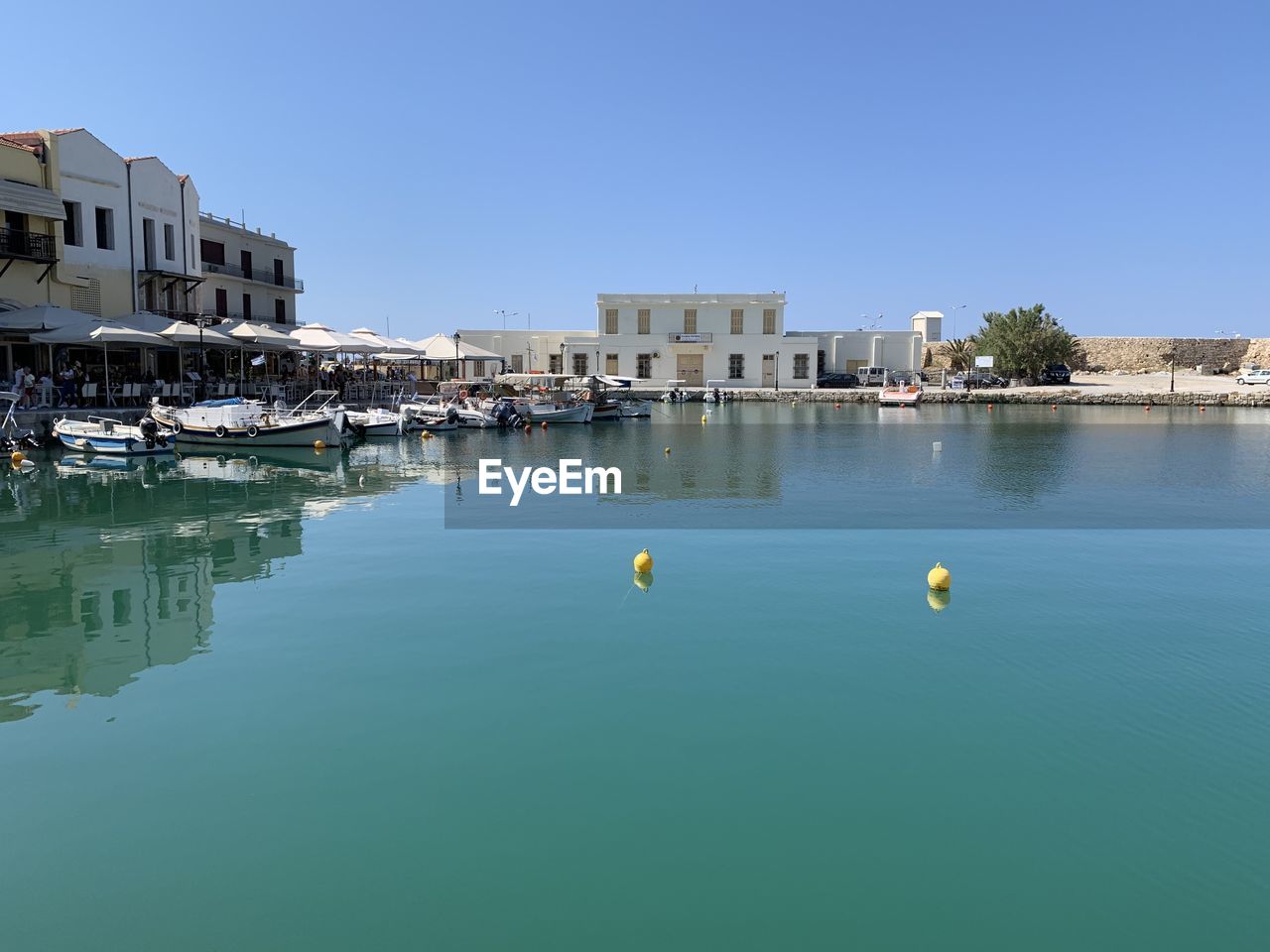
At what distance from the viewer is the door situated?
72938mm

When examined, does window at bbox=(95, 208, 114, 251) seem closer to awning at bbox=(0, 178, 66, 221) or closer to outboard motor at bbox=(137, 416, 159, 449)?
awning at bbox=(0, 178, 66, 221)

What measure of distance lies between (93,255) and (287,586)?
91.2ft

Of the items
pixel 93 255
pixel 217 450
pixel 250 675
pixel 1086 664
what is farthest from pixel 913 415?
pixel 250 675

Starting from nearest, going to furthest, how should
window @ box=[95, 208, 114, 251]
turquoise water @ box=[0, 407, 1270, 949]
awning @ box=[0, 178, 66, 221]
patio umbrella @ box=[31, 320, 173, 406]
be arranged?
turquoise water @ box=[0, 407, 1270, 949] < patio umbrella @ box=[31, 320, 173, 406] < awning @ box=[0, 178, 66, 221] < window @ box=[95, 208, 114, 251]

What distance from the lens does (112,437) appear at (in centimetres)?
2781

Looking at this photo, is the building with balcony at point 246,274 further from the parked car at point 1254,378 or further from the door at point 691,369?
the parked car at point 1254,378

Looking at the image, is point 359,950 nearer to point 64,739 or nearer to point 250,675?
point 64,739

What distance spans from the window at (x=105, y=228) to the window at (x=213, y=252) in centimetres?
817

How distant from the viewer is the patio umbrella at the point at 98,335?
28.6 metres

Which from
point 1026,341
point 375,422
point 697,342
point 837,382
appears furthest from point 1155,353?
point 375,422

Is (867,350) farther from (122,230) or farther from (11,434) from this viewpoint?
(11,434)

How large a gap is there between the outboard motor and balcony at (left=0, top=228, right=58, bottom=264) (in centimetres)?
812

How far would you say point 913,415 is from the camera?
53656 mm

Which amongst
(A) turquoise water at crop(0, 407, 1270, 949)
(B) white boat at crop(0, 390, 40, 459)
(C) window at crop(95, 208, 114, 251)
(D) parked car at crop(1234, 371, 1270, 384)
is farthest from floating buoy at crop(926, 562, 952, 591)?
(D) parked car at crop(1234, 371, 1270, 384)
